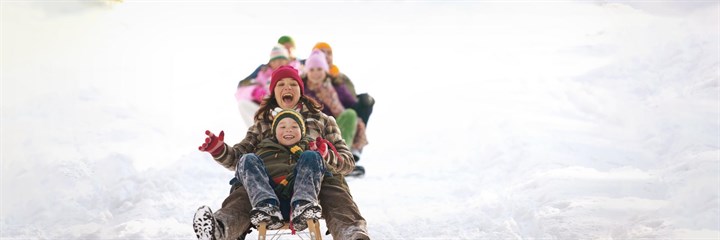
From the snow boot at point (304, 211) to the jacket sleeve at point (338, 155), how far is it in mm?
241

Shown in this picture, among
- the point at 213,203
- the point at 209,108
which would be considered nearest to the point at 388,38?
the point at 209,108

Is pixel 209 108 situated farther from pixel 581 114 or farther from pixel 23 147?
pixel 581 114

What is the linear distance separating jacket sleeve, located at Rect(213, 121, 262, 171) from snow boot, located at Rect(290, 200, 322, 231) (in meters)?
0.44

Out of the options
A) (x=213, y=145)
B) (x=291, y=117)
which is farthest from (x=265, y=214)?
(x=291, y=117)

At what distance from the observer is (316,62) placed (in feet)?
20.9

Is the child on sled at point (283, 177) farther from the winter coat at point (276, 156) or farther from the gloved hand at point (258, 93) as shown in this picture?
the gloved hand at point (258, 93)

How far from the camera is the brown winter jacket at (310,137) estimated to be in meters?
3.29

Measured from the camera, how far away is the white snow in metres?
5.74

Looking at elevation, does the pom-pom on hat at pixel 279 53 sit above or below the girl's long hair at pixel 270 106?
above

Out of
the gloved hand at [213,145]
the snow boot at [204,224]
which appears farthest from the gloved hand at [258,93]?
the snow boot at [204,224]

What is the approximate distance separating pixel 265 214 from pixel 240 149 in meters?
A: 0.55

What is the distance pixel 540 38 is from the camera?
34.0ft

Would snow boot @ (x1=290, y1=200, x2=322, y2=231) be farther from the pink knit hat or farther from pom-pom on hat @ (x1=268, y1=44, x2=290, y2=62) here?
pom-pom on hat @ (x1=268, y1=44, x2=290, y2=62)

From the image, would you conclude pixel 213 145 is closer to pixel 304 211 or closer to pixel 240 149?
pixel 240 149
